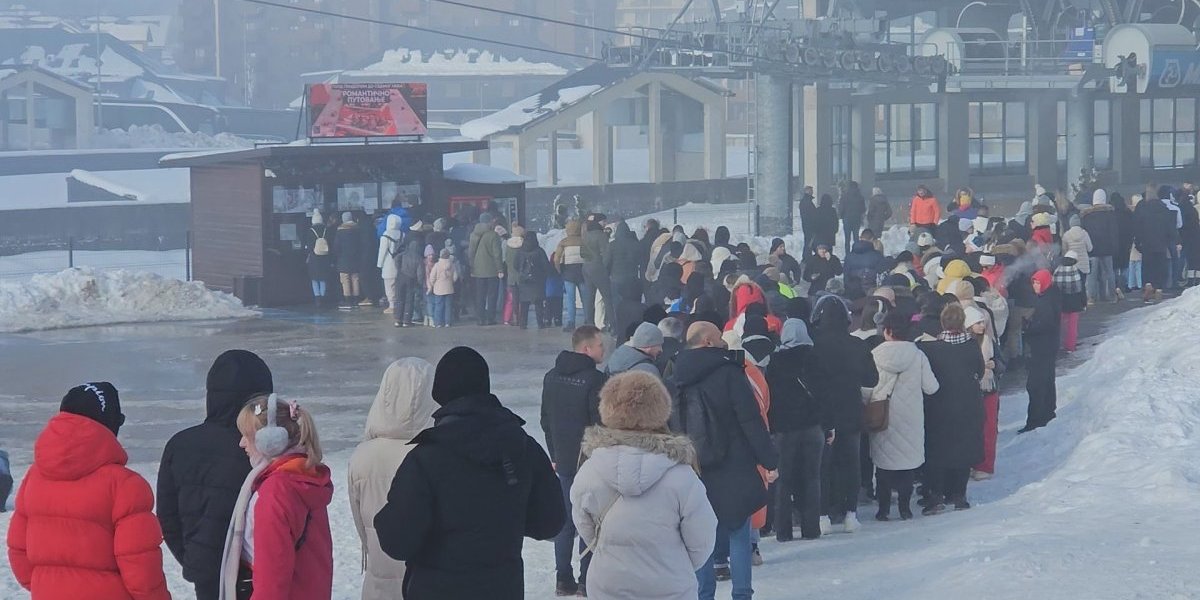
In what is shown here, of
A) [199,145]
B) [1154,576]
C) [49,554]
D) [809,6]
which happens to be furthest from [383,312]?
[199,145]

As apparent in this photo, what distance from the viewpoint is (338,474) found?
12.5 metres

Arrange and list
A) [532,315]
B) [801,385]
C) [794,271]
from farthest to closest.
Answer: [532,315], [794,271], [801,385]

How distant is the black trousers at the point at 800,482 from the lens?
31.4 ft

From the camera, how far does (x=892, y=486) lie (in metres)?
10.6

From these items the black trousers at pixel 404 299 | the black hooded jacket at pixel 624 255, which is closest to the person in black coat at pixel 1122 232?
the black hooded jacket at pixel 624 255

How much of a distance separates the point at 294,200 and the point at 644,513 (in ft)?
63.7

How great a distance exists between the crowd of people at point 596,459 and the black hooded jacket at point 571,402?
0.04 ft

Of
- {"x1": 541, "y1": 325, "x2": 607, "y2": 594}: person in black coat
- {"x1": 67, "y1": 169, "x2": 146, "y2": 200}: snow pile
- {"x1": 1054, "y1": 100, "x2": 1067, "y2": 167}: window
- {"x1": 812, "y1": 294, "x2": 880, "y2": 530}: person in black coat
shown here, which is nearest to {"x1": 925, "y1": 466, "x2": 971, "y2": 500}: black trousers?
{"x1": 812, "y1": 294, "x2": 880, "y2": 530}: person in black coat

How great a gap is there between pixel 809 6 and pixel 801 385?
49.2 m

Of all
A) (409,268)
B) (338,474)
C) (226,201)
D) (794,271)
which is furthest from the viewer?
(226,201)

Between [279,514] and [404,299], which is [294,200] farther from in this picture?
[279,514]

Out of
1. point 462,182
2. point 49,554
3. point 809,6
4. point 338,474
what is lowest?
point 338,474

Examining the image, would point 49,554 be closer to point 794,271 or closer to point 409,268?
point 794,271

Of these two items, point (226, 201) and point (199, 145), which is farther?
point (199, 145)
